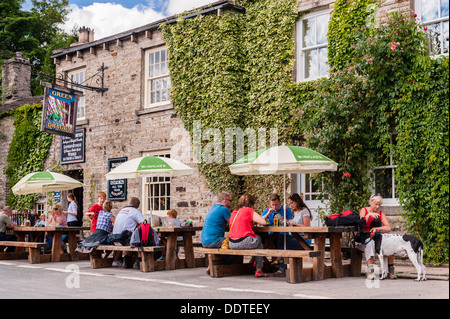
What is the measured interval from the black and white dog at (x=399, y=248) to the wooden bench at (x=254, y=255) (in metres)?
1.17

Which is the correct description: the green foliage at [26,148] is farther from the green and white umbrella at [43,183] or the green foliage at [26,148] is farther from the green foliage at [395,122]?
the green foliage at [395,122]

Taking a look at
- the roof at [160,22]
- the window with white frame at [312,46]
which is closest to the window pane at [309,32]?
the window with white frame at [312,46]

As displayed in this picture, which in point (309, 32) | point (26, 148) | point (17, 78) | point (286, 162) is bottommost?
point (286, 162)

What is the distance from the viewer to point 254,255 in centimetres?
900

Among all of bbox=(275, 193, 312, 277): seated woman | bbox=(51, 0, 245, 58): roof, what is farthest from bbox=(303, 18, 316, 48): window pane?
bbox=(275, 193, 312, 277): seated woman

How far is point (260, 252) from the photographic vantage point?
887 centimetres

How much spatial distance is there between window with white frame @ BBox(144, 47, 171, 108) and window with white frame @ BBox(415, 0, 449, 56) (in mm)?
7423

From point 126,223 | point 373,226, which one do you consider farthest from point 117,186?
point 373,226

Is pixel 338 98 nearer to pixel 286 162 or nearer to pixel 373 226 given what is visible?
pixel 286 162

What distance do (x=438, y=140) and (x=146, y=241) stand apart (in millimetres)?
5861

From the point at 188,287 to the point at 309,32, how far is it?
25.7ft

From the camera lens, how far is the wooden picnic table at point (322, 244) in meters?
8.82
